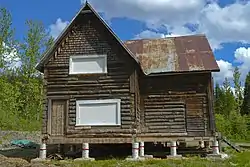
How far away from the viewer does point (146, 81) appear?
778 inches

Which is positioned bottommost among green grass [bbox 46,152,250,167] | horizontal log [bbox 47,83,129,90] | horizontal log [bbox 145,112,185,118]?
green grass [bbox 46,152,250,167]

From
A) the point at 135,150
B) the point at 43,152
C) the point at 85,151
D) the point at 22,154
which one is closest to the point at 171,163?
the point at 135,150

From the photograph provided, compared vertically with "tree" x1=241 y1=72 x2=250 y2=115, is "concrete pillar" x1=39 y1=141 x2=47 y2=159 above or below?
below

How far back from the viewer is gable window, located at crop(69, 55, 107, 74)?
18834mm

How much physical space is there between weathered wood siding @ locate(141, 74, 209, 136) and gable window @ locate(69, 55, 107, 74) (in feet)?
8.53

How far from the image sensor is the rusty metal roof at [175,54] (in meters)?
18.9

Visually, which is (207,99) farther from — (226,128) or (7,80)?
(7,80)

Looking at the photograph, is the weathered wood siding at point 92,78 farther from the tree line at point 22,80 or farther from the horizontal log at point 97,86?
the tree line at point 22,80

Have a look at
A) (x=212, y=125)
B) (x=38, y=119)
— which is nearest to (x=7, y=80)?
(x=38, y=119)

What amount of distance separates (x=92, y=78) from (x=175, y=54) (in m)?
4.85

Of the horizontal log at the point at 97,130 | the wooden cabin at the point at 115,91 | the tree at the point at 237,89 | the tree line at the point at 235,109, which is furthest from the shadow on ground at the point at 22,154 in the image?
the tree at the point at 237,89

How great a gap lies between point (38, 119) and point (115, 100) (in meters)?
29.5

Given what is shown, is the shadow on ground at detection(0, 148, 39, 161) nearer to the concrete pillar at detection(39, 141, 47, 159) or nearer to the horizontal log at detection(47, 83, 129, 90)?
the concrete pillar at detection(39, 141, 47, 159)

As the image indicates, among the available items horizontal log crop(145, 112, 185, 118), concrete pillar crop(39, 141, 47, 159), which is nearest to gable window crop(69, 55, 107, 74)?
horizontal log crop(145, 112, 185, 118)
